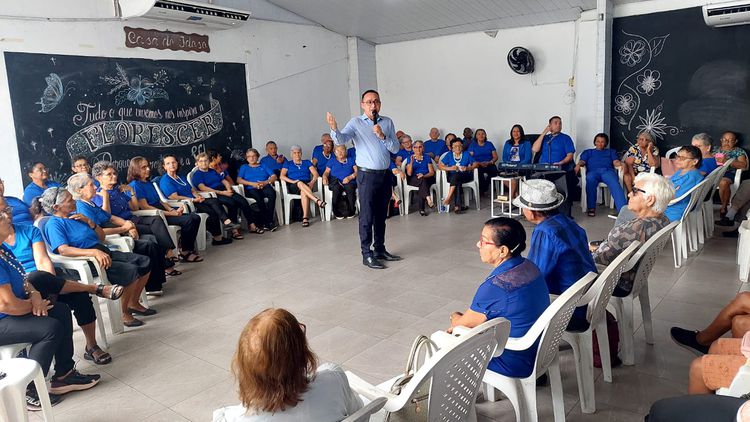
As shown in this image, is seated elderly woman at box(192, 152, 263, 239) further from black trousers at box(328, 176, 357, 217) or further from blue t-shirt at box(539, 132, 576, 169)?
blue t-shirt at box(539, 132, 576, 169)

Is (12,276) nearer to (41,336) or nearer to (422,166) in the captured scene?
(41,336)

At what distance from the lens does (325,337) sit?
334 centimetres

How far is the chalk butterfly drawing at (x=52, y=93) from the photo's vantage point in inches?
221

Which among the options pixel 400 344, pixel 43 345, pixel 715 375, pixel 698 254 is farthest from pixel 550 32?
pixel 43 345

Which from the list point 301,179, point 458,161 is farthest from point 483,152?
point 301,179

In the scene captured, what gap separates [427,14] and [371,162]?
4.31 meters

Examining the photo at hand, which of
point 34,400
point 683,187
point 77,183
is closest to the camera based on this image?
point 34,400

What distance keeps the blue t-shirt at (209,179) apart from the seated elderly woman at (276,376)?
5.24 metres

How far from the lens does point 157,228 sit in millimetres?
4875

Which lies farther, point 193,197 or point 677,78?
point 677,78

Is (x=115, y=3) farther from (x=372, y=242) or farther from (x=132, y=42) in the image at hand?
(x=372, y=242)

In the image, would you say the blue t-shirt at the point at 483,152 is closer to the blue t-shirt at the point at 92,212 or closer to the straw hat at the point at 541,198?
the blue t-shirt at the point at 92,212

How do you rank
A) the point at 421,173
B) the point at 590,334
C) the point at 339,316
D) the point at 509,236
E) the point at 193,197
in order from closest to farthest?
the point at 509,236 → the point at 590,334 → the point at 339,316 → the point at 193,197 → the point at 421,173

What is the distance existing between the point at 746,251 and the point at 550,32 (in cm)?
481
